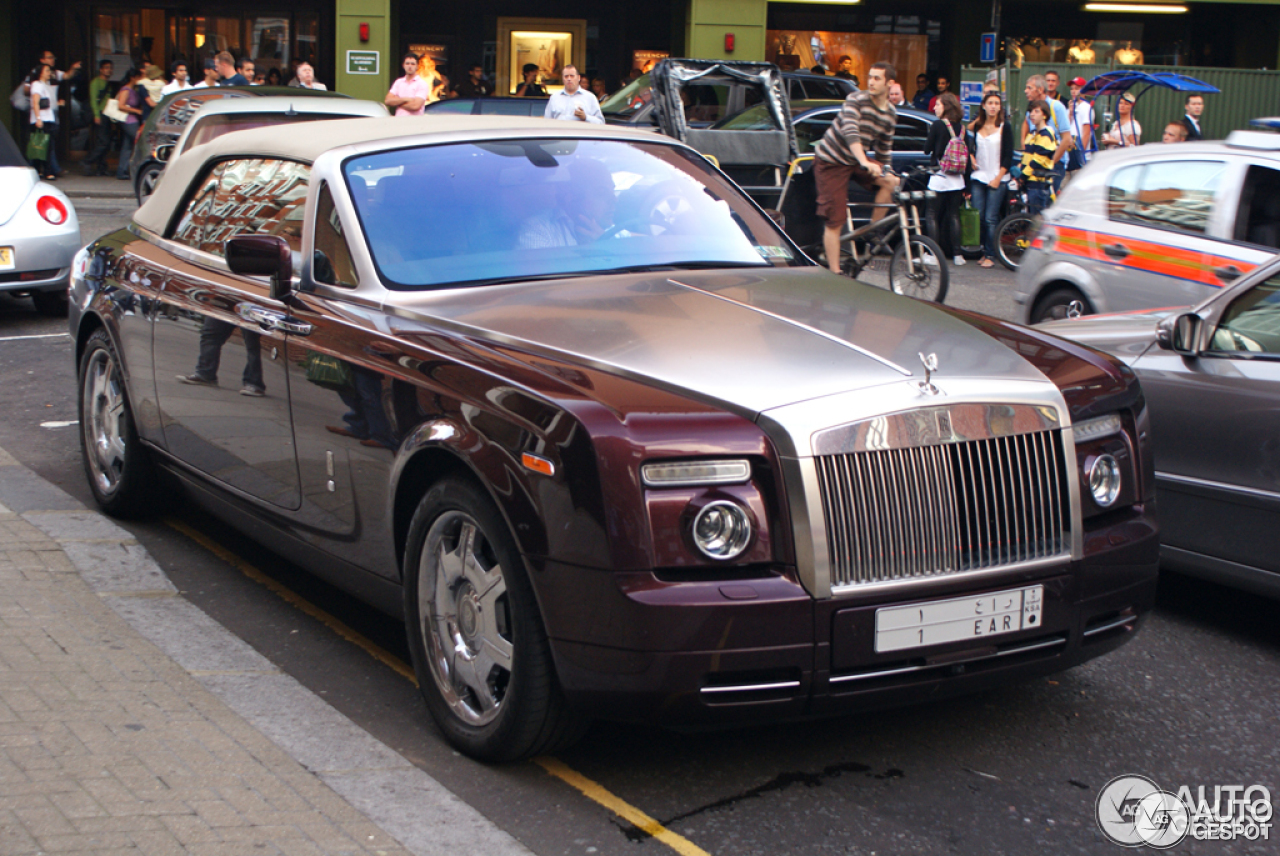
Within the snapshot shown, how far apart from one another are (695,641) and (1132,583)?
130 centimetres

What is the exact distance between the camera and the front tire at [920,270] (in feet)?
37.4

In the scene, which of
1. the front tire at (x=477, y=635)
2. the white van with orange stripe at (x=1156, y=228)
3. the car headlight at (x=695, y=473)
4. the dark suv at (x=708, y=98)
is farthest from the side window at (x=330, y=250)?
the dark suv at (x=708, y=98)

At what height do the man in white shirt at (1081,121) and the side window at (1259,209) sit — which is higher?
the man in white shirt at (1081,121)

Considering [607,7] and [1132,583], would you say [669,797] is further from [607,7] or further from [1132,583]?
[607,7]

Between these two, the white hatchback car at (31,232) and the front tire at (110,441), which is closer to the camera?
the front tire at (110,441)

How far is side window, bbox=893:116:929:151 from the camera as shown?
18453 millimetres

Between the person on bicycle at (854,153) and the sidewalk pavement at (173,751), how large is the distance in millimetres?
7898

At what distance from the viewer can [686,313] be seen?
162 inches

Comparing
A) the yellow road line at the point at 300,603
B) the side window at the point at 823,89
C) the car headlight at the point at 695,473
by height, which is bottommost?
the yellow road line at the point at 300,603

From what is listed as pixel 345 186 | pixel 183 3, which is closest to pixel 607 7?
pixel 183 3

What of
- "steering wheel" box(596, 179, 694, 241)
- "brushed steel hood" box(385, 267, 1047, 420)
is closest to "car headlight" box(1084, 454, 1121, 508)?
"brushed steel hood" box(385, 267, 1047, 420)

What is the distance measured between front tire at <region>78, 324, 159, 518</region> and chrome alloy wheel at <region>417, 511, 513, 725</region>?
230 centimetres

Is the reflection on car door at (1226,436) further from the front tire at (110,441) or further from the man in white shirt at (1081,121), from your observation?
the man in white shirt at (1081,121)

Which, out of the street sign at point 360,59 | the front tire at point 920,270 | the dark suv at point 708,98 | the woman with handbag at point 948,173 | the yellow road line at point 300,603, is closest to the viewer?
the yellow road line at point 300,603
